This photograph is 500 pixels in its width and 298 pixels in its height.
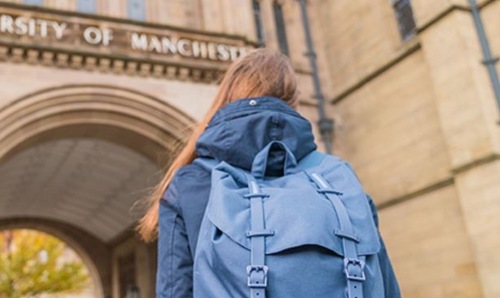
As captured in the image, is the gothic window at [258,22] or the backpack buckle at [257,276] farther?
the gothic window at [258,22]

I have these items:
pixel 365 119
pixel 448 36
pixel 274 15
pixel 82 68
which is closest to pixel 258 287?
pixel 82 68

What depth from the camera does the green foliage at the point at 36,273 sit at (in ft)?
54.4

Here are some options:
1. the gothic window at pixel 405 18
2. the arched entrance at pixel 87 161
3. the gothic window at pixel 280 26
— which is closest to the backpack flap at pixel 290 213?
the arched entrance at pixel 87 161

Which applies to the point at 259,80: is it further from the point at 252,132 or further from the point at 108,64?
the point at 108,64

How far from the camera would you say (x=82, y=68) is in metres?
7.47

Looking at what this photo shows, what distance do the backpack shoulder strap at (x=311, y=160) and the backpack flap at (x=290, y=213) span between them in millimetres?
85

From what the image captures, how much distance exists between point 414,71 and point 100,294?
9.44 m

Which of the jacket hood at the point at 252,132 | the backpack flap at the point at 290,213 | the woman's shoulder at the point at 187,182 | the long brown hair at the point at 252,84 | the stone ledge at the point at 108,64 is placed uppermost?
the stone ledge at the point at 108,64

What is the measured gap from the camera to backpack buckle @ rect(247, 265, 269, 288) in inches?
41.8

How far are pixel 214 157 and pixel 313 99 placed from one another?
9181mm

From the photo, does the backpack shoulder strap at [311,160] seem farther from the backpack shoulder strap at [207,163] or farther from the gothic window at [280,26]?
the gothic window at [280,26]

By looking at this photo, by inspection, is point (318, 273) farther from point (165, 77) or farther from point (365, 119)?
point (365, 119)

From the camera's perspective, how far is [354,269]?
1114 mm

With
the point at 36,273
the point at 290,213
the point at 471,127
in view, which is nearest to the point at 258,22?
the point at 471,127
